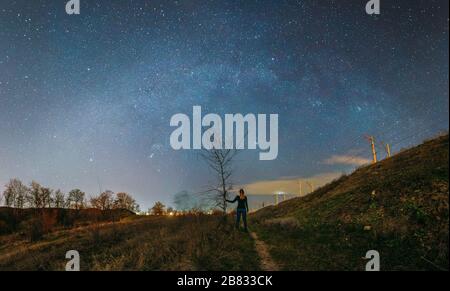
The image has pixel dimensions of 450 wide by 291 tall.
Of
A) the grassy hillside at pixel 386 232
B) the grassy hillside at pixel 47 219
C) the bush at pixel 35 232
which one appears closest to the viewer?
the grassy hillside at pixel 386 232

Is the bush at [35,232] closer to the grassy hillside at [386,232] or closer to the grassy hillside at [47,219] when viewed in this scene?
the grassy hillside at [47,219]

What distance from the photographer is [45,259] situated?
38.8ft

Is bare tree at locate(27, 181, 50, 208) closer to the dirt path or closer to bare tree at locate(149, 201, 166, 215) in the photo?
bare tree at locate(149, 201, 166, 215)

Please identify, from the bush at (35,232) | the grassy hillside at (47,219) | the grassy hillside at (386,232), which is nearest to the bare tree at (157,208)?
the grassy hillside at (47,219)

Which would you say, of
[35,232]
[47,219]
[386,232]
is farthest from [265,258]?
[47,219]

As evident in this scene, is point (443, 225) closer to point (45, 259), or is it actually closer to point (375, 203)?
point (375, 203)

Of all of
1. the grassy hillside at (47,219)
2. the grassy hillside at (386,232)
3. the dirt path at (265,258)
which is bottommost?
the grassy hillside at (47,219)

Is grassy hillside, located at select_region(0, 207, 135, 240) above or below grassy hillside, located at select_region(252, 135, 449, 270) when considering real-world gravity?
below

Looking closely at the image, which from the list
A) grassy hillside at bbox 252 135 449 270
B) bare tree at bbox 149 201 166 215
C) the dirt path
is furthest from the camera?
bare tree at bbox 149 201 166 215

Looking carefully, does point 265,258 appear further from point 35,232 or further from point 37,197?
point 37,197

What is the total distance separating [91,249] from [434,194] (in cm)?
1666

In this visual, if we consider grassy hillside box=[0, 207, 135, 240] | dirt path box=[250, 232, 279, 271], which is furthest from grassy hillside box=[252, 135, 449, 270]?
grassy hillside box=[0, 207, 135, 240]

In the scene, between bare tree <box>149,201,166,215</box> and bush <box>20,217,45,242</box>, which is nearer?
bush <box>20,217,45,242</box>
